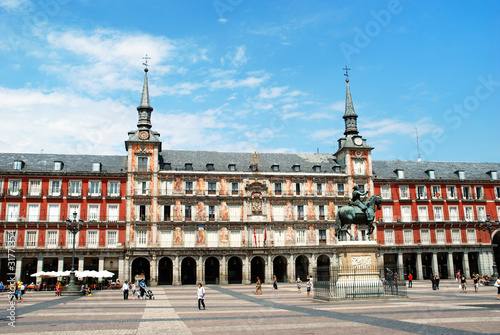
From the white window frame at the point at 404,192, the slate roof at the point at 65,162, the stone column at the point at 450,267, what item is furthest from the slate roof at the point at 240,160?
the stone column at the point at 450,267

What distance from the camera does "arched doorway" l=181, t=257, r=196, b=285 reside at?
59.8 metres

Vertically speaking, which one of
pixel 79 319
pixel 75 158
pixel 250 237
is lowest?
pixel 79 319

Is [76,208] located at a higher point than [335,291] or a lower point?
higher

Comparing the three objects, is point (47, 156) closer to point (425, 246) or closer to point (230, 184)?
point (230, 184)

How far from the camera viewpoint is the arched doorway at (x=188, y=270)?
59.8 m

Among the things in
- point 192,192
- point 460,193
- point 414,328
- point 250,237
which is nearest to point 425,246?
point 460,193

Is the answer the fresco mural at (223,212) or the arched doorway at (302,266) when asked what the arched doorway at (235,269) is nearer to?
the fresco mural at (223,212)

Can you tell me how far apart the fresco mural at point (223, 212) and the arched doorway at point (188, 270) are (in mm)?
7049

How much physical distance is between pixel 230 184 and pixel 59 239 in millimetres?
21821

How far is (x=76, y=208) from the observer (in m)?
56.2

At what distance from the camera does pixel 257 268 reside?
62344 millimetres

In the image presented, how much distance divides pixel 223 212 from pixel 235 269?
8.58 metres

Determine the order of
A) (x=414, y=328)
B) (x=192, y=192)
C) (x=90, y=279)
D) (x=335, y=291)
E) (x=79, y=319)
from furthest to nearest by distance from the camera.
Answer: (x=192, y=192)
(x=90, y=279)
(x=335, y=291)
(x=79, y=319)
(x=414, y=328)

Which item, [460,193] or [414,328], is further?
[460,193]
